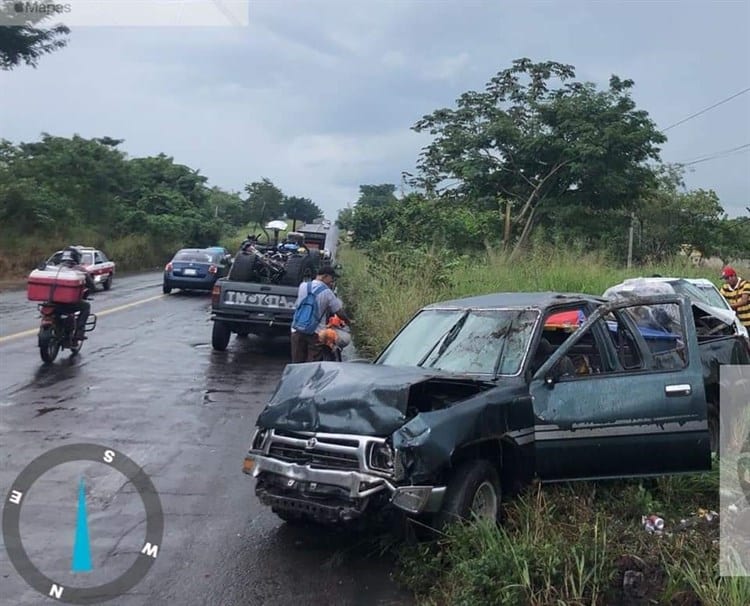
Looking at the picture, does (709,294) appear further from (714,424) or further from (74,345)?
(74,345)

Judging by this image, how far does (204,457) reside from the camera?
724 centimetres

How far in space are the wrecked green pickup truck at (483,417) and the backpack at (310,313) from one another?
12.7ft

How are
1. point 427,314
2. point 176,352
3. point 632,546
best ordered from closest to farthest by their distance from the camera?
point 632,546 → point 427,314 → point 176,352

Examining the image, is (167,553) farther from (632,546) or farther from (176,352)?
(176,352)

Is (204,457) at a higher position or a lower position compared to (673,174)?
lower

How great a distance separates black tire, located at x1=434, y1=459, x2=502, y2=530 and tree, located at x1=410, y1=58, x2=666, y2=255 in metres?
18.0

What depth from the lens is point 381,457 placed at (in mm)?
4723

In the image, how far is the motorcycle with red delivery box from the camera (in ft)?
38.0

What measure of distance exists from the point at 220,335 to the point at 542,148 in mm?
13030

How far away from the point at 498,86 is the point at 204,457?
20.4m

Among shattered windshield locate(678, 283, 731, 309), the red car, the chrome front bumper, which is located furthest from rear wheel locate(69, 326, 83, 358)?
the red car

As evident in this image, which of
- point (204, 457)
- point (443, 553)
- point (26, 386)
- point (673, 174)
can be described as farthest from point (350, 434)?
point (673, 174)

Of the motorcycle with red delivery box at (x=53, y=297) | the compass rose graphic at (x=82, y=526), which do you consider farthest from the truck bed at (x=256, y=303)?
the compass rose graphic at (x=82, y=526)
